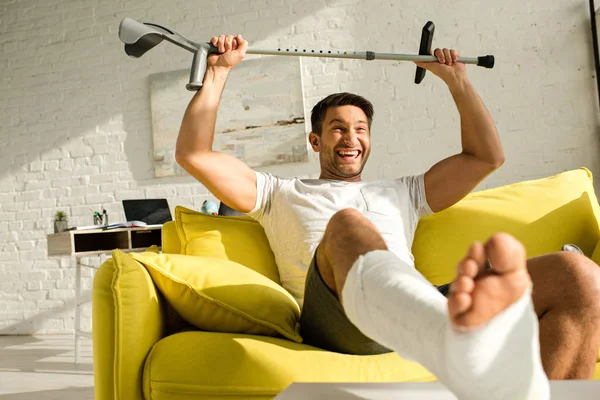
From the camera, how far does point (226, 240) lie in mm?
1782

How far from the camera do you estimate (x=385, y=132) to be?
3920 millimetres

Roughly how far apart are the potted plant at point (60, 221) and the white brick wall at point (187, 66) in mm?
112

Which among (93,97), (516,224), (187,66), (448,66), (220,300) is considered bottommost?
(220,300)

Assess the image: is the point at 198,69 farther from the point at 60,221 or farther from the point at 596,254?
the point at 60,221

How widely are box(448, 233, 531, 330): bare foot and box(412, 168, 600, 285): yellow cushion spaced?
122 centimetres

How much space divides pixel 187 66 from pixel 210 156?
282 centimetres

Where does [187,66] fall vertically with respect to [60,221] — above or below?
above

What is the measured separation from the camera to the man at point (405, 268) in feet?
1.92

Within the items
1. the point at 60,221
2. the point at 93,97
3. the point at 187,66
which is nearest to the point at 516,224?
the point at 187,66

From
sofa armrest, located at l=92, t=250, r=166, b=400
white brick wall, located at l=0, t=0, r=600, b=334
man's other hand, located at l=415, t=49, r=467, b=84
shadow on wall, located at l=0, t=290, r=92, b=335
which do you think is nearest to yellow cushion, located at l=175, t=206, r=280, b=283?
sofa armrest, located at l=92, t=250, r=166, b=400

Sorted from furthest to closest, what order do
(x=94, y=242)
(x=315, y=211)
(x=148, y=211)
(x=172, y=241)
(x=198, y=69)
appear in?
1. (x=148, y=211)
2. (x=94, y=242)
3. (x=172, y=241)
4. (x=315, y=211)
5. (x=198, y=69)

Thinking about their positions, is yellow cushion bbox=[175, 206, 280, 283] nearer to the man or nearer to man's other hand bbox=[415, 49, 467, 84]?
the man

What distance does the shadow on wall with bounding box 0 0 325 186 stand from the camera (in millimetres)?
4352

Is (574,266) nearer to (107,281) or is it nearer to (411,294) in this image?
(411,294)
